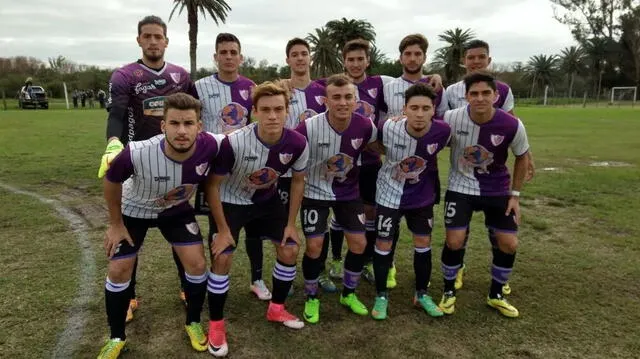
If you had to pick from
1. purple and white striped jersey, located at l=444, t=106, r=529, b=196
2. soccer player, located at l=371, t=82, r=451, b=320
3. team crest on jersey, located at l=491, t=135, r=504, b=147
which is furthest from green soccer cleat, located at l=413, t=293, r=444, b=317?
team crest on jersey, located at l=491, t=135, r=504, b=147

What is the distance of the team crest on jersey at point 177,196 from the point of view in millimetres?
3404

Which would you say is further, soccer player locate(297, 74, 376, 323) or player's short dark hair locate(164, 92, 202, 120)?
soccer player locate(297, 74, 376, 323)

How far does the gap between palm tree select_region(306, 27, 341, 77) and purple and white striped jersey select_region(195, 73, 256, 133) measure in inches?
1939

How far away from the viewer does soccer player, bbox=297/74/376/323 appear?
4.00m

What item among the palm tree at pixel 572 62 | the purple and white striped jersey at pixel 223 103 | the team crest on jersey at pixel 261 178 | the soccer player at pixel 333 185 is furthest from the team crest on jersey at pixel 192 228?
the palm tree at pixel 572 62

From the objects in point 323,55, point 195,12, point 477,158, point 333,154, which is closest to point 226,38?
point 333,154

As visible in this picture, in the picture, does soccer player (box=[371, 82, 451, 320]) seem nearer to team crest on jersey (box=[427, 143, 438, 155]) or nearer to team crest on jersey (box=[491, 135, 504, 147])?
team crest on jersey (box=[427, 143, 438, 155])

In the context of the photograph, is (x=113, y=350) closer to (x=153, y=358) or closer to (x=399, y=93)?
(x=153, y=358)

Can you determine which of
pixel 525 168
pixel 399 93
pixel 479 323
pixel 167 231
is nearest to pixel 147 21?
pixel 167 231

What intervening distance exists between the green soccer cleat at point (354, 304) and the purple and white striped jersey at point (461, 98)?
196 cm

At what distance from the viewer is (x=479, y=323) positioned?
12.9 feet

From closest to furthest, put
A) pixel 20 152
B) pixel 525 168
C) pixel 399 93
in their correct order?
1. pixel 525 168
2. pixel 399 93
3. pixel 20 152

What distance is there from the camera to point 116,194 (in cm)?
320

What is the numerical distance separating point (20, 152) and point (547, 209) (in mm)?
13594
